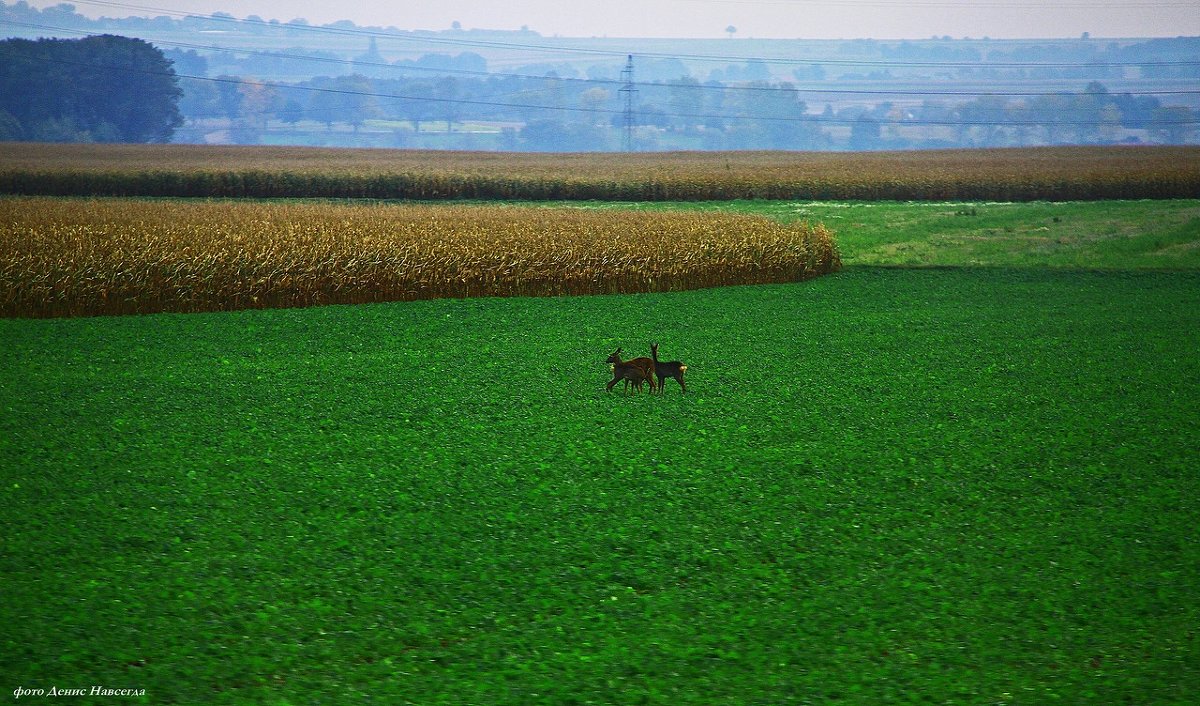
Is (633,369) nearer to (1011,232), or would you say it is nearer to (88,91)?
(1011,232)

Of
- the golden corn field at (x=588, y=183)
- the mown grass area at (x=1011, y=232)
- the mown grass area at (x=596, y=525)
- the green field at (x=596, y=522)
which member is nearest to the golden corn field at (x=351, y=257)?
the green field at (x=596, y=522)

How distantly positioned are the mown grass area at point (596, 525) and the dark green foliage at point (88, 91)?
9458 cm

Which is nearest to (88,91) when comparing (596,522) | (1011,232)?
(1011,232)

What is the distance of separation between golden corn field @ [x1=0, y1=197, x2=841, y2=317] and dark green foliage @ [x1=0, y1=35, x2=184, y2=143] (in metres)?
79.8

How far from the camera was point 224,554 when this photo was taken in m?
7.99

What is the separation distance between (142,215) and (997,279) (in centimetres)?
2110

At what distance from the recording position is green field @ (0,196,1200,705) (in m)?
6.34

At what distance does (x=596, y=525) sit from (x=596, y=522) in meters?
0.08

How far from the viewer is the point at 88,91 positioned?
102m

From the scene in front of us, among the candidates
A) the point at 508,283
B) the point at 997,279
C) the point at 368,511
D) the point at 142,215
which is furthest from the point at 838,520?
the point at 142,215

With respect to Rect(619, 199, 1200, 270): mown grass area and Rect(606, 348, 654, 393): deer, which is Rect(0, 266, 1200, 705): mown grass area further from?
Rect(619, 199, 1200, 270): mown grass area

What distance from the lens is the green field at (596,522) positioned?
20.8 feet

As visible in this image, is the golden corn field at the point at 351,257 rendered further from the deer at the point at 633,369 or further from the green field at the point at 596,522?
the deer at the point at 633,369

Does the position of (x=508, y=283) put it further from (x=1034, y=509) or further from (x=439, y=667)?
(x=439, y=667)
